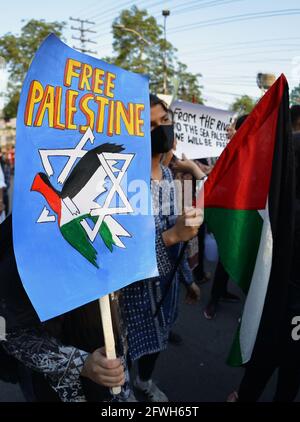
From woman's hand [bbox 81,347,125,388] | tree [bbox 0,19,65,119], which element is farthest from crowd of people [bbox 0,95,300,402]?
tree [bbox 0,19,65,119]

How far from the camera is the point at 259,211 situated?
154 centimetres

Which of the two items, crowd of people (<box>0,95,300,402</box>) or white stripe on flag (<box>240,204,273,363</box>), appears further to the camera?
white stripe on flag (<box>240,204,273,363</box>)

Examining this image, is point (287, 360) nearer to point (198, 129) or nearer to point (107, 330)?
point (107, 330)

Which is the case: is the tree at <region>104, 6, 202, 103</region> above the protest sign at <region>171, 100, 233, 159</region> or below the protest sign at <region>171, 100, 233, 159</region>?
above

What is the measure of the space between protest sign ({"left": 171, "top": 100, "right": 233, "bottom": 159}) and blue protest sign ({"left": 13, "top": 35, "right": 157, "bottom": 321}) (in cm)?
251

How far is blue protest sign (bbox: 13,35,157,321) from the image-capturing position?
837 millimetres

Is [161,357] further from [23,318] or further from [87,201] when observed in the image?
[87,201]

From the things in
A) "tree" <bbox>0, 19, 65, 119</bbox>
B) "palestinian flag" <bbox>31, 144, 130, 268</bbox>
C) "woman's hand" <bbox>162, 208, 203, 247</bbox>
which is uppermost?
"tree" <bbox>0, 19, 65, 119</bbox>

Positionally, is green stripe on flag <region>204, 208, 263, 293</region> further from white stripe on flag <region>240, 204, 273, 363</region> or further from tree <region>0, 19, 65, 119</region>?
tree <region>0, 19, 65, 119</region>

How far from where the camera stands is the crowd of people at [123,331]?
1.00 metres

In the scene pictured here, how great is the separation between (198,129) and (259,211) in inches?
88.2

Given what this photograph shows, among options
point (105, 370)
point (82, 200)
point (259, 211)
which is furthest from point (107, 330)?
point (259, 211)

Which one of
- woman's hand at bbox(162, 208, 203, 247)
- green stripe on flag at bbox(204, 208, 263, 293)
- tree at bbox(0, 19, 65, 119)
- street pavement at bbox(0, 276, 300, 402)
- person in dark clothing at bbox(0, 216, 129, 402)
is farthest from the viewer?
tree at bbox(0, 19, 65, 119)
